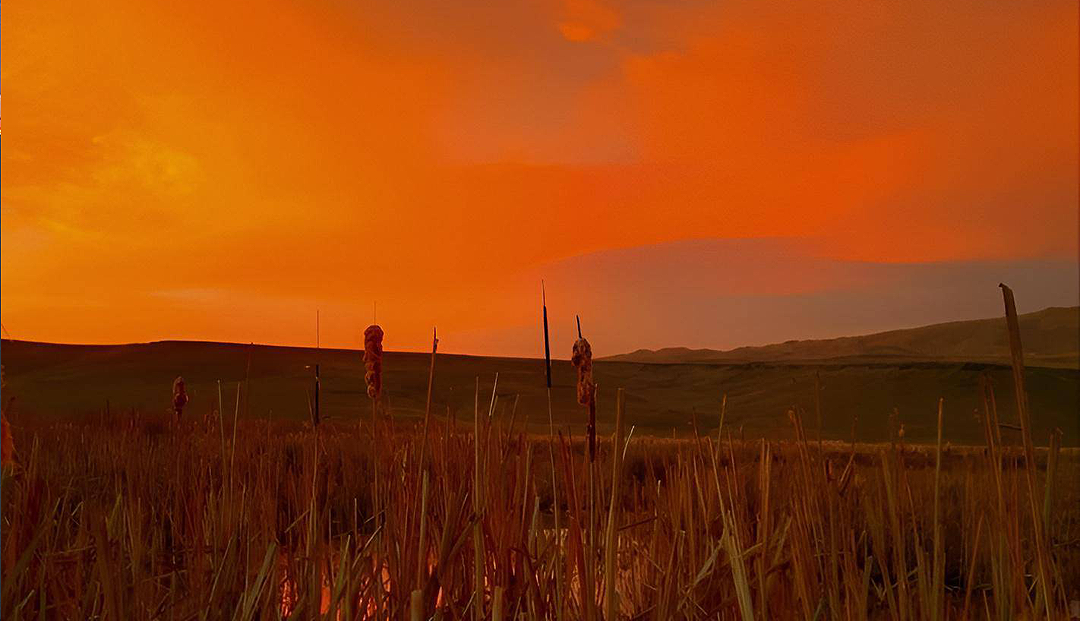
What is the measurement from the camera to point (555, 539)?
157 cm

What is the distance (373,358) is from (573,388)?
854 inches

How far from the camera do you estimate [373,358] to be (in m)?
3.23

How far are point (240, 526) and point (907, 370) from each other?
31675 mm

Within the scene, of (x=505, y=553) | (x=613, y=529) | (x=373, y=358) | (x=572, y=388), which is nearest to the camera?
(x=613, y=529)

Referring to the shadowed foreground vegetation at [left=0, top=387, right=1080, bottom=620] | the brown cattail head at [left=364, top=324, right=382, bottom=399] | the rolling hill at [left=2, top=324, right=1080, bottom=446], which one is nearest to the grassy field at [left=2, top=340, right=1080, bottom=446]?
the rolling hill at [left=2, top=324, right=1080, bottom=446]

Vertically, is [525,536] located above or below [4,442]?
below

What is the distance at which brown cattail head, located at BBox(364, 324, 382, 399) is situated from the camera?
2.97 m

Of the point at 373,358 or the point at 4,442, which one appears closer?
the point at 4,442

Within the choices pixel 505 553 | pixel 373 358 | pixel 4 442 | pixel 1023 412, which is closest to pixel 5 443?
pixel 4 442

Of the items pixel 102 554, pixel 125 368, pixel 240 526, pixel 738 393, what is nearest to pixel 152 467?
pixel 240 526

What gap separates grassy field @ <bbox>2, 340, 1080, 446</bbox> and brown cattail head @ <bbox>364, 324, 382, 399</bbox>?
58.0 feet

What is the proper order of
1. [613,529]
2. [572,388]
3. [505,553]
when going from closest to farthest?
[613,529] < [505,553] < [572,388]

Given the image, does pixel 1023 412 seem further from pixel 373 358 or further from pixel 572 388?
pixel 572 388

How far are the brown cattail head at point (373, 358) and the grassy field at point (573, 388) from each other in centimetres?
1766
